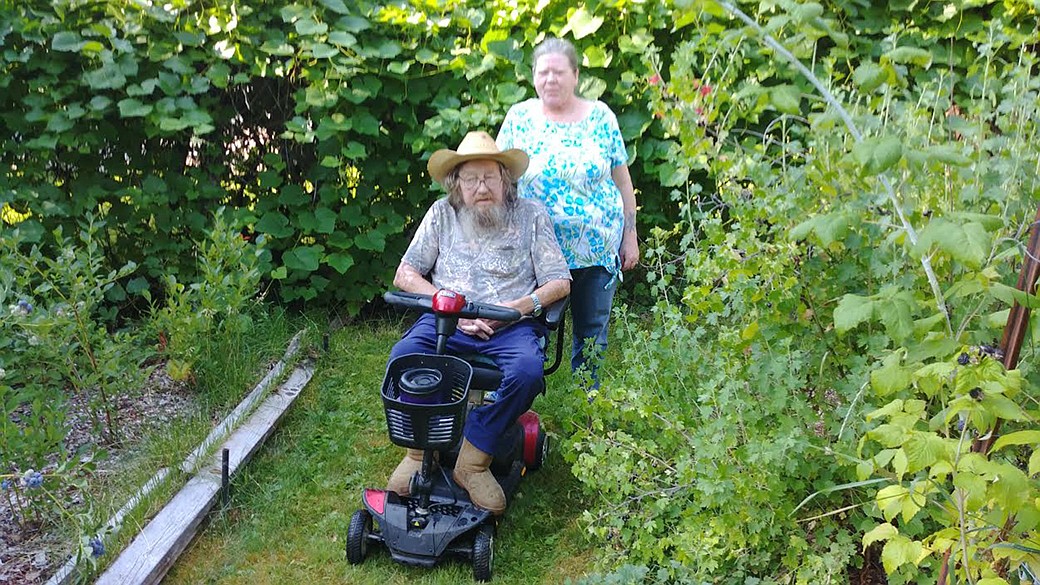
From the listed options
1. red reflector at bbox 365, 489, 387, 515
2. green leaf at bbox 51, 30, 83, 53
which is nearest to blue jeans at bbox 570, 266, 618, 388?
red reflector at bbox 365, 489, 387, 515

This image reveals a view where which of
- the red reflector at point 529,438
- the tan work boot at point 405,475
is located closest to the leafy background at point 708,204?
the red reflector at point 529,438

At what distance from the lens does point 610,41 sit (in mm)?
4426

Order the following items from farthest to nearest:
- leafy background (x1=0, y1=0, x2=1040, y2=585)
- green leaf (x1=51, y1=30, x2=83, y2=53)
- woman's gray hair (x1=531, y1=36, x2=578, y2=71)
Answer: green leaf (x1=51, y1=30, x2=83, y2=53) < woman's gray hair (x1=531, y1=36, x2=578, y2=71) < leafy background (x1=0, y1=0, x2=1040, y2=585)

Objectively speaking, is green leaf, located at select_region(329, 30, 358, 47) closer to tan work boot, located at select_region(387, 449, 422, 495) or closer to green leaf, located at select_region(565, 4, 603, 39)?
green leaf, located at select_region(565, 4, 603, 39)

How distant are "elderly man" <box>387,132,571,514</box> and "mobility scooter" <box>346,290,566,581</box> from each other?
5.2 inches

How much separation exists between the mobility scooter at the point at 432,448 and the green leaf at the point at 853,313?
1.38 meters

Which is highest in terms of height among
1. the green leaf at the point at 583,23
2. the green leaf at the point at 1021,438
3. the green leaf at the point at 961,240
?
the green leaf at the point at 583,23

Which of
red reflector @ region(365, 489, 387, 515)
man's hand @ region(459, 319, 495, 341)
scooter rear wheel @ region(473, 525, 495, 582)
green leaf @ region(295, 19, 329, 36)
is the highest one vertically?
green leaf @ region(295, 19, 329, 36)

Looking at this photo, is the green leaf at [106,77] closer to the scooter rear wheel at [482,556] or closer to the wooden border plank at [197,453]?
the wooden border plank at [197,453]

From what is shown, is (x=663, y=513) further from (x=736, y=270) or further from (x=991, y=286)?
(x=991, y=286)

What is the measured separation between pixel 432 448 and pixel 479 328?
22.1 inches

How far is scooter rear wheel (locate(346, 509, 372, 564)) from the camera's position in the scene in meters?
2.96

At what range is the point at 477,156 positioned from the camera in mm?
3238

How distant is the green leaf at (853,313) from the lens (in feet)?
5.38
